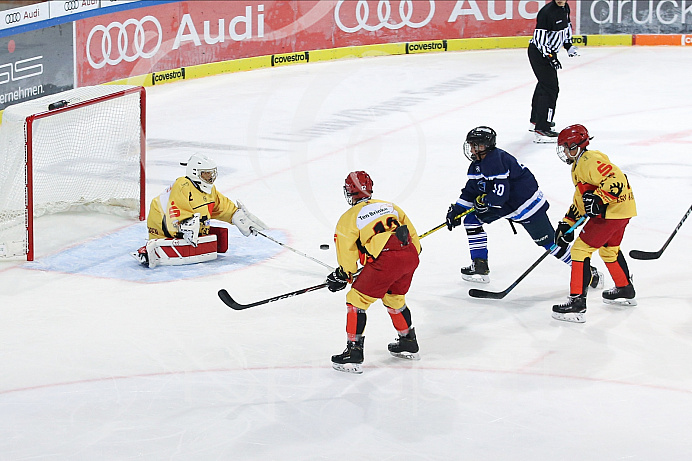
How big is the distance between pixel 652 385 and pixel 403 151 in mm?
4923

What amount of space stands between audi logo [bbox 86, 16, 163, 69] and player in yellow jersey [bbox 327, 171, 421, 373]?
7077 millimetres

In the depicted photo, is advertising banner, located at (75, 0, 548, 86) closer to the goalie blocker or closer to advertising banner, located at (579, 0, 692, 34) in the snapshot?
advertising banner, located at (579, 0, 692, 34)

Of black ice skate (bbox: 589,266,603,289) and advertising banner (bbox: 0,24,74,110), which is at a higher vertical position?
advertising banner (bbox: 0,24,74,110)

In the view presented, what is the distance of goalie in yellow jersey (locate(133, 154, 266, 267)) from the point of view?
603 centimetres

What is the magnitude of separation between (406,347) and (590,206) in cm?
117

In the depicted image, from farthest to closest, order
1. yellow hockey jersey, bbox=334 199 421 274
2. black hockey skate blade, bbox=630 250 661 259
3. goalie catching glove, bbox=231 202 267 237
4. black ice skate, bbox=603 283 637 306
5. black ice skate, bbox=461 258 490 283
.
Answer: goalie catching glove, bbox=231 202 267 237
black ice skate, bbox=461 258 490 283
black hockey skate blade, bbox=630 250 661 259
black ice skate, bbox=603 283 637 306
yellow hockey jersey, bbox=334 199 421 274

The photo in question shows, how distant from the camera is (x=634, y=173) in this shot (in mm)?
8250

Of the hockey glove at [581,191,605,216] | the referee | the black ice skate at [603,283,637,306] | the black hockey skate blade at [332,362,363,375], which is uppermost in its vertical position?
the referee

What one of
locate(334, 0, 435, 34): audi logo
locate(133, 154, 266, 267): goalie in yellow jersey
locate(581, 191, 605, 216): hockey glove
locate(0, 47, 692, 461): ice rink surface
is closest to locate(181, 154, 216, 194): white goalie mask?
locate(133, 154, 266, 267): goalie in yellow jersey

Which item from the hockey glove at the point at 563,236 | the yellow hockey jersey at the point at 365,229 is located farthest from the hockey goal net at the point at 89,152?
the hockey glove at the point at 563,236

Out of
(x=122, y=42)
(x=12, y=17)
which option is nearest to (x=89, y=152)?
(x=12, y=17)

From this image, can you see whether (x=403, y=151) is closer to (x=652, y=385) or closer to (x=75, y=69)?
(x=75, y=69)

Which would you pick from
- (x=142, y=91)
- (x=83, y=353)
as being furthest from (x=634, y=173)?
(x=83, y=353)

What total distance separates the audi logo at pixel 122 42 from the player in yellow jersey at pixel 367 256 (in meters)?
7.08
